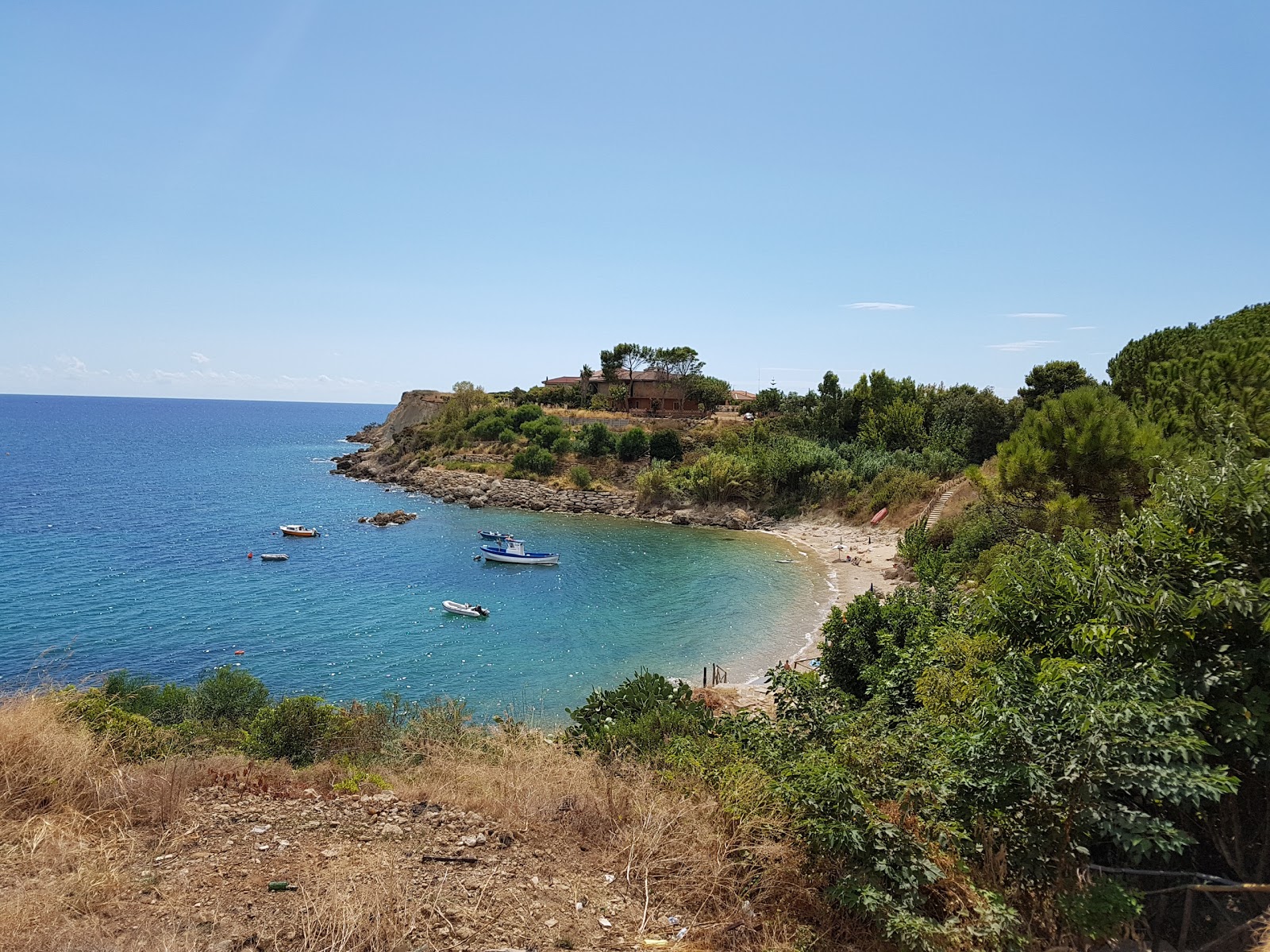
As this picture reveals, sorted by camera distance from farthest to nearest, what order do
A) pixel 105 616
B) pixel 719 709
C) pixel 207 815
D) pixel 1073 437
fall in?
1. pixel 105 616
2. pixel 1073 437
3. pixel 719 709
4. pixel 207 815

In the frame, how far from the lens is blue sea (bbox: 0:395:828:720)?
21406mm

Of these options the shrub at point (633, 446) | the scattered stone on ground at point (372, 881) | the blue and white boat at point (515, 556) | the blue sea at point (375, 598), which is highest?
the shrub at point (633, 446)

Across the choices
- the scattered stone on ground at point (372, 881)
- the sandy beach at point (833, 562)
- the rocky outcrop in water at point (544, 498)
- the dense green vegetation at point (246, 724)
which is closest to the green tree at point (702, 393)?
the rocky outcrop in water at point (544, 498)

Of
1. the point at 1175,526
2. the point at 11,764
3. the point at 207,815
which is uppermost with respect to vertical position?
the point at 1175,526

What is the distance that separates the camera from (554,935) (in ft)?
17.1

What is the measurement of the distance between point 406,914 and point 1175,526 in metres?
7.31

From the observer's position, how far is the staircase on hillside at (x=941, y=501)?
3697cm

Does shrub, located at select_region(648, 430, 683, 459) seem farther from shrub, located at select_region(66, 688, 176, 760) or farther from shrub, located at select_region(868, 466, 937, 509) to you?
shrub, located at select_region(66, 688, 176, 760)

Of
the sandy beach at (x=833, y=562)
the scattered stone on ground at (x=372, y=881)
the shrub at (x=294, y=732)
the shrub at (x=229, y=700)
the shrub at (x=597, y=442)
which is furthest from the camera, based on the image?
the shrub at (x=597, y=442)

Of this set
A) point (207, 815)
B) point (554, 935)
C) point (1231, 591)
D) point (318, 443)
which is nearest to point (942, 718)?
point (1231, 591)

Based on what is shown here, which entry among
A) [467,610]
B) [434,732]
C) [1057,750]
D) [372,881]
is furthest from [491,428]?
[1057,750]

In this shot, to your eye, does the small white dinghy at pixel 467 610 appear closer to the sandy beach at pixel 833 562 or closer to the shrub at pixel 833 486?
the sandy beach at pixel 833 562

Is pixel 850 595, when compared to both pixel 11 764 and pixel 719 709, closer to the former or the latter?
pixel 719 709

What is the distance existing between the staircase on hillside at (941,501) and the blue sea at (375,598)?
799 cm
